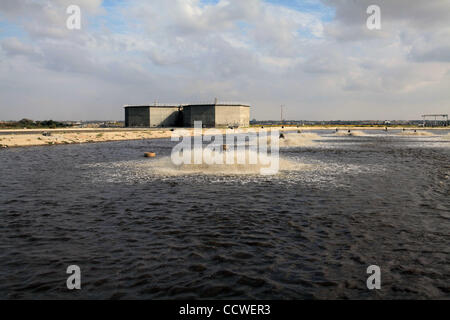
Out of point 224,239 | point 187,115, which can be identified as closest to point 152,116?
point 187,115

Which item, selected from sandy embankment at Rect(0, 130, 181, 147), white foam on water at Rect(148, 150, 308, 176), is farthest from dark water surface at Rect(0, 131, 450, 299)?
sandy embankment at Rect(0, 130, 181, 147)

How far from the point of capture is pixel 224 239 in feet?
32.7

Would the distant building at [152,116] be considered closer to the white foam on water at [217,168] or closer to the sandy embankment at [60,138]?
the sandy embankment at [60,138]

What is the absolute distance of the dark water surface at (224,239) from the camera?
7055 mm

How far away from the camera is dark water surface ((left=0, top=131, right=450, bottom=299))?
7055 millimetres

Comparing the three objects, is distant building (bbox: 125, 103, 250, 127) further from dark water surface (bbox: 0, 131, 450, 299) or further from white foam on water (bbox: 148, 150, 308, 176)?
dark water surface (bbox: 0, 131, 450, 299)

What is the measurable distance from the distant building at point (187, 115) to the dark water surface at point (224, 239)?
98532 millimetres

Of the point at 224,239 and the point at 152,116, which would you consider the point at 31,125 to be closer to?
the point at 152,116

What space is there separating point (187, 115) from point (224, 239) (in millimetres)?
114175

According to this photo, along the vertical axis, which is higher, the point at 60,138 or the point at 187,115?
the point at 187,115

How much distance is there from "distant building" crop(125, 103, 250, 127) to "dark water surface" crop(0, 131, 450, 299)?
98.5 metres

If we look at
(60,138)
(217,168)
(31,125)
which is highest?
(31,125)
